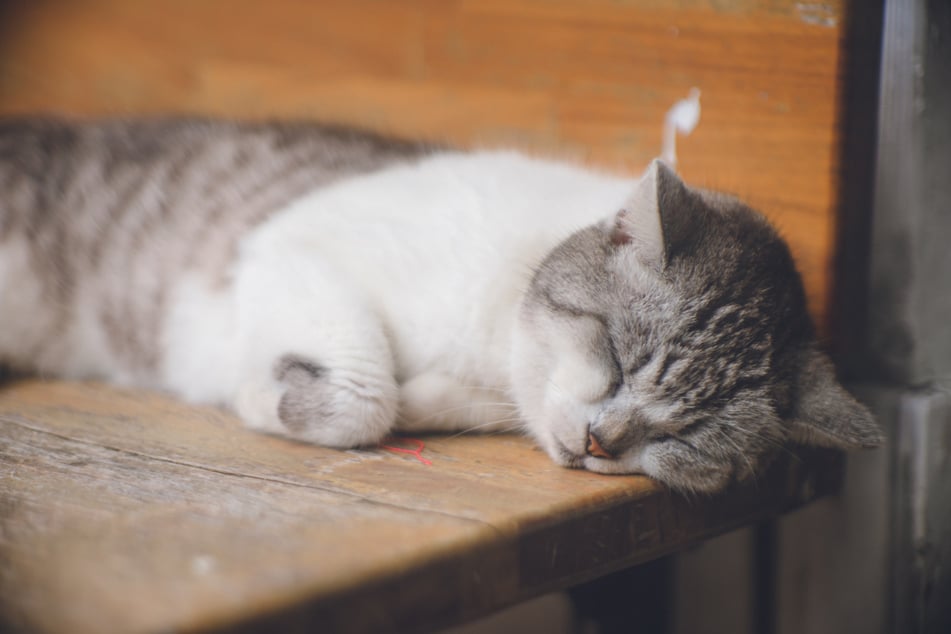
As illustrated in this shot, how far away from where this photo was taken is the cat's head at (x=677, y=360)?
1.14 m

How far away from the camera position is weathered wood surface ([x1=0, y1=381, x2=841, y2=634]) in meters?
0.74

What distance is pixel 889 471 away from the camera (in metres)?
1.50

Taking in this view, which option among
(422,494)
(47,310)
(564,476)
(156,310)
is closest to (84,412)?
(156,310)

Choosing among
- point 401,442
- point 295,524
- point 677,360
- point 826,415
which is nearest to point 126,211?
point 401,442

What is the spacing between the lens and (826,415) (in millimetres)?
1190

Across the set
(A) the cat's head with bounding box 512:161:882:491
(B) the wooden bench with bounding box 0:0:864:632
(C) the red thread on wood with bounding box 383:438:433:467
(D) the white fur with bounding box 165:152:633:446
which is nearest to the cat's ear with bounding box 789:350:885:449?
(A) the cat's head with bounding box 512:161:882:491

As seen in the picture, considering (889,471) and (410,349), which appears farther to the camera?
(889,471)

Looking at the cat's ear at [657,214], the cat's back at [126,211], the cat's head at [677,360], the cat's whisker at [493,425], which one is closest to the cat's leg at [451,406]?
the cat's whisker at [493,425]

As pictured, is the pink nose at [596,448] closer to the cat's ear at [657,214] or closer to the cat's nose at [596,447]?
the cat's nose at [596,447]

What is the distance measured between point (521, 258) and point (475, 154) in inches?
17.2

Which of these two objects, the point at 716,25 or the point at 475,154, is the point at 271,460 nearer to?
the point at 475,154

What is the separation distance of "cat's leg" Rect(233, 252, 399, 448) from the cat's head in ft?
0.85

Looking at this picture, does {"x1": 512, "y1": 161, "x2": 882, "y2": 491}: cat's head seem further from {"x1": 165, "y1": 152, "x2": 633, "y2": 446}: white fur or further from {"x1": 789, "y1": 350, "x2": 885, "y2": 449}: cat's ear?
{"x1": 165, "y1": 152, "x2": 633, "y2": 446}: white fur

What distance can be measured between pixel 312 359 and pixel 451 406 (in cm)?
24
